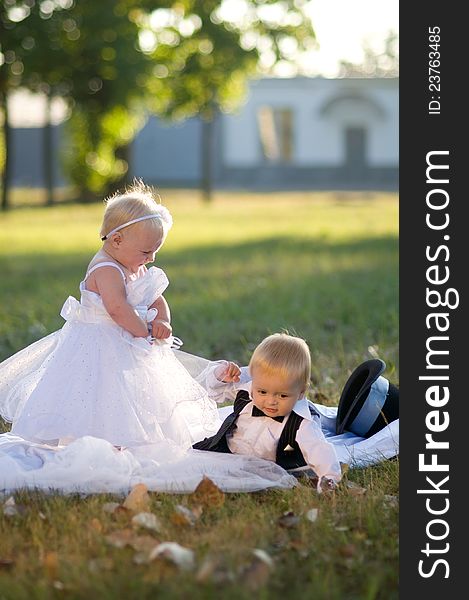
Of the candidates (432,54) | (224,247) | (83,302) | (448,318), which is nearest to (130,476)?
(83,302)

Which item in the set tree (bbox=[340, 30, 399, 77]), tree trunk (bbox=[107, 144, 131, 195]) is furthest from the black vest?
tree (bbox=[340, 30, 399, 77])

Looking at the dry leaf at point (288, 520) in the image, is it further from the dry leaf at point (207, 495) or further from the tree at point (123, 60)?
Result: the tree at point (123, 60)

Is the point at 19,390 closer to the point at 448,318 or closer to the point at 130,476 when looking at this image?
the point at 130,476

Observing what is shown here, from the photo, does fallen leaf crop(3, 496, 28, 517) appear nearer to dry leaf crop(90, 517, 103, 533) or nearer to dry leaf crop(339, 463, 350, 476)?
dry leaf crop(90, 517, 103, 533)

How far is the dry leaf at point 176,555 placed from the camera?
11.3ft

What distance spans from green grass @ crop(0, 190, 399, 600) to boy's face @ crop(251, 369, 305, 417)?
0.42 m

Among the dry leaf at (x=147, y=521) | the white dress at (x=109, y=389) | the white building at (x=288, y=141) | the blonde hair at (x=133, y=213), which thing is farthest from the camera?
the white building at (x=288, y=141)

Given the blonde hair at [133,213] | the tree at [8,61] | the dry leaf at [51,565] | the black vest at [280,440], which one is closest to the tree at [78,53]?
the tree at [8,61]

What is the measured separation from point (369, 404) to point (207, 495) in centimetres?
142

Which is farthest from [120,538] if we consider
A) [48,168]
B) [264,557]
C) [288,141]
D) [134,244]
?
[288,141]

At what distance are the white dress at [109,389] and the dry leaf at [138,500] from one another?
Answer: 61cm

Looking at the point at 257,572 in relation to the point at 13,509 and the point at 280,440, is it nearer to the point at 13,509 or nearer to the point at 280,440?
the point at 13,509

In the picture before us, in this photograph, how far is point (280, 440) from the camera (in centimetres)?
482

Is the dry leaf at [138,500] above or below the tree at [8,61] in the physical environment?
below
